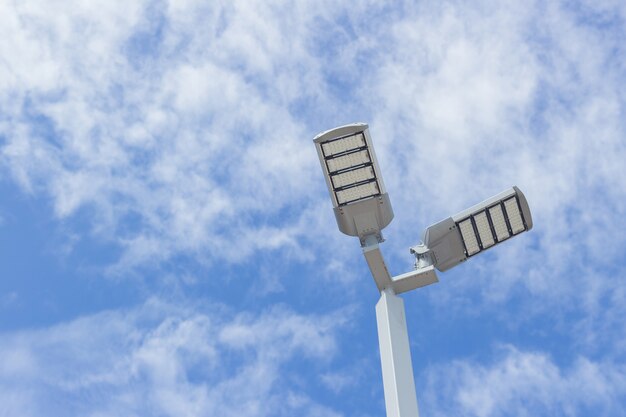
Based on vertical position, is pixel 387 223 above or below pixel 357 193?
below

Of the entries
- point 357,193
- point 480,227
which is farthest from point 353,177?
point 480,227

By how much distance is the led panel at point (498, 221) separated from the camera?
13.0 m

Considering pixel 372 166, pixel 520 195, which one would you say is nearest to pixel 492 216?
pixel 520 195

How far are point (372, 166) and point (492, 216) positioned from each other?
2.59 meters

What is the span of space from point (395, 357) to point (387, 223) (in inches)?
98.9

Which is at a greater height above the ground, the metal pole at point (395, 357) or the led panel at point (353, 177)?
the led panel at point (353, 177)

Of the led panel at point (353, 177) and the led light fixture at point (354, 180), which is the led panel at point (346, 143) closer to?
→ the led light fixture at point (354, 180)

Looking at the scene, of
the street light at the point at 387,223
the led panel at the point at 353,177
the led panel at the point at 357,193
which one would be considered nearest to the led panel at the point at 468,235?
the street light at the point at 387,223

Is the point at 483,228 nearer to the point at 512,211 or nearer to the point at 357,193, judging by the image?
the point at 512,211

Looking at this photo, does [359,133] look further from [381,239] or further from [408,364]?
[408,364]

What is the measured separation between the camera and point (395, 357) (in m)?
11.5

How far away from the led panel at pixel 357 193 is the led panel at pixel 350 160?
1.42ft

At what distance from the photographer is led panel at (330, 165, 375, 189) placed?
1226 cm

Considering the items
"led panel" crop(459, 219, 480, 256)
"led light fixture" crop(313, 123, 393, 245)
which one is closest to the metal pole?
"led light fixture" crop(313, 123, 393, 245)
